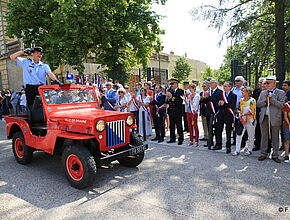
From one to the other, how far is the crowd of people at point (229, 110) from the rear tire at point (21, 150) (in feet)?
6.81

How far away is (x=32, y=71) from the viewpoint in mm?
5594

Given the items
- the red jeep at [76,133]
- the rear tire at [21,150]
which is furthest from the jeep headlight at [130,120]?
the rear tire at [21,150]

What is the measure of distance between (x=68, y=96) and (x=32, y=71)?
109 cm

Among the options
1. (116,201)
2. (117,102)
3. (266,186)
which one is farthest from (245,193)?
(117,102)

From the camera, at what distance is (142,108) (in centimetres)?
839

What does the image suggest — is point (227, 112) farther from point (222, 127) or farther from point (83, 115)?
point (83, 115)

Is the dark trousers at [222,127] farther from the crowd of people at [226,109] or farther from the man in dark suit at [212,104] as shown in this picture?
the man in dark suit at [212,104]

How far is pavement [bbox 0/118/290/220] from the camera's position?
11.1 feet

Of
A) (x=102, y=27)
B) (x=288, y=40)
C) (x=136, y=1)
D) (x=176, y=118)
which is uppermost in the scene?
(x=136, y=1)

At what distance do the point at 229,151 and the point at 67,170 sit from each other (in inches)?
160

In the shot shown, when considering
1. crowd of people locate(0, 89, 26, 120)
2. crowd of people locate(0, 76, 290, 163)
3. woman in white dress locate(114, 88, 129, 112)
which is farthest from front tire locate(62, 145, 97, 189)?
crowd of people locate(0, 89, 26, 120)

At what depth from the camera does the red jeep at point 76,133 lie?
4207mm

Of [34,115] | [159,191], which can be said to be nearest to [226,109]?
[159,191]

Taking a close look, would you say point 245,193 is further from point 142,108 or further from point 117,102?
point 117,102
